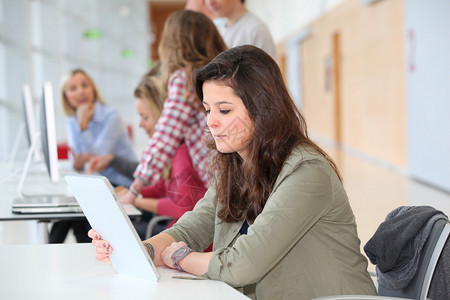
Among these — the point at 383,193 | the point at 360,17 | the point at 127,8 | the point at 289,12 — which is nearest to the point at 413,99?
the point at 383,193

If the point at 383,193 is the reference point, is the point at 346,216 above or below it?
above

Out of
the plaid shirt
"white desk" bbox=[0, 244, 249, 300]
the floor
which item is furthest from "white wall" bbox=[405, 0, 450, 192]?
"white desk" bbox=[0, 244, 249, 300]

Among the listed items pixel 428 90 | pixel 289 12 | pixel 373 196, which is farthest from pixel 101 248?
pixel 289 12

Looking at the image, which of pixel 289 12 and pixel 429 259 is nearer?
pixel 429 259

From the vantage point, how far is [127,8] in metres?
18.5

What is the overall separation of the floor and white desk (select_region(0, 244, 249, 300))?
2094 mm

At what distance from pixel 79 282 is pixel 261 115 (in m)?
0.63

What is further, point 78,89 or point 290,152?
point 78,89

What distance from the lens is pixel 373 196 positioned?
6.64m

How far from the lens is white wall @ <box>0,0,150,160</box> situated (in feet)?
25.3

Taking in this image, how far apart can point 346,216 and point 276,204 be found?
0.22 metres

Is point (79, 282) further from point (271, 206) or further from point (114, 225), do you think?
point (271, 206)

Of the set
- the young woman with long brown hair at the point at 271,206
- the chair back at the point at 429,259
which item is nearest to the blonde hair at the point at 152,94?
the young woman with long brown hair at the point at 271,206

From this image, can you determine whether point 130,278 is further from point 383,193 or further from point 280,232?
point 383,193
